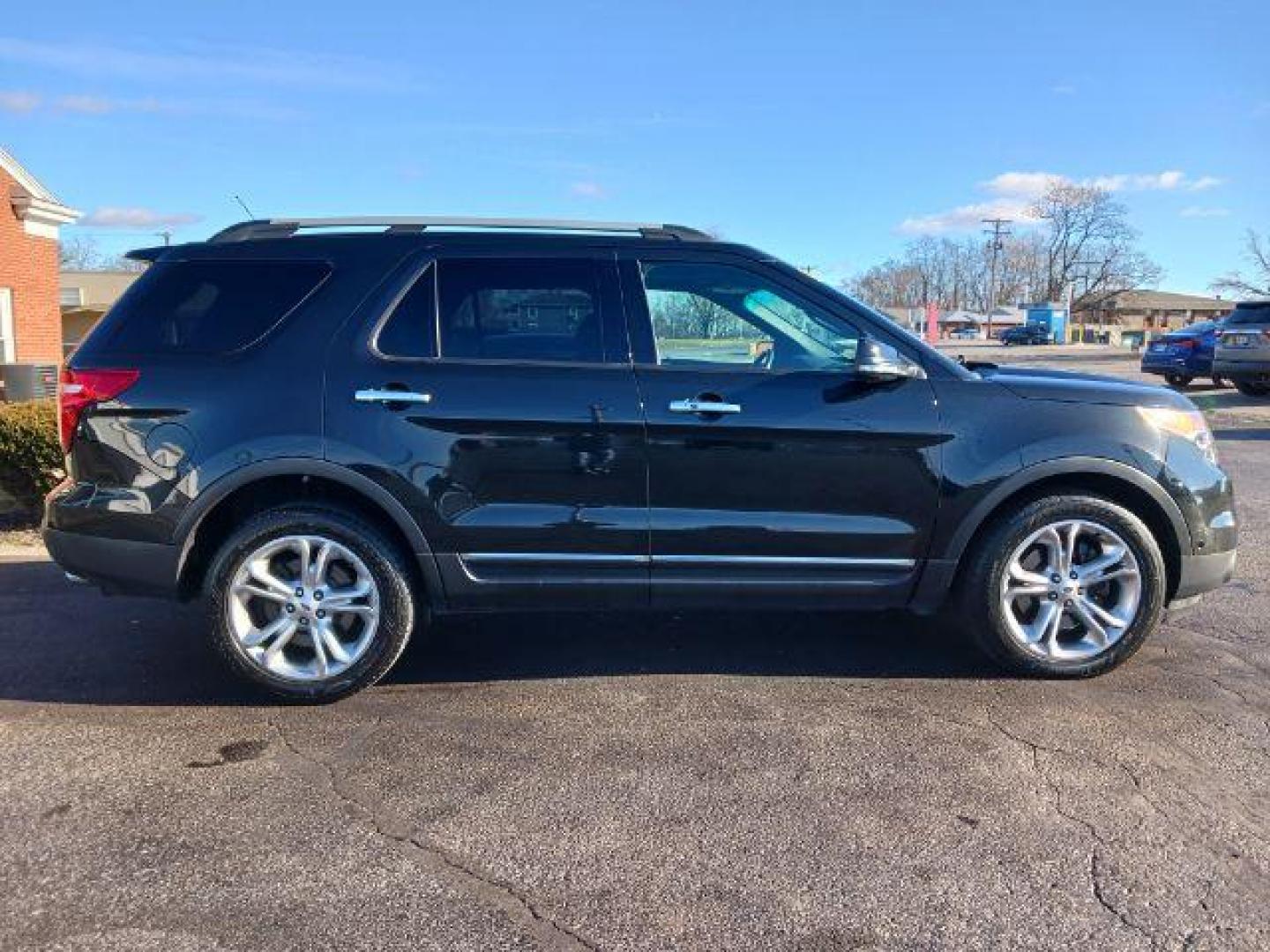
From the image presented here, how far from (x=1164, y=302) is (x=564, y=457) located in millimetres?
150577

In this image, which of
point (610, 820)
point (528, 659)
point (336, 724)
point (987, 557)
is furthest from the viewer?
point (528, 659)

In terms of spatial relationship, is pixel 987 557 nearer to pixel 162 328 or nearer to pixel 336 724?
pixel 336 724

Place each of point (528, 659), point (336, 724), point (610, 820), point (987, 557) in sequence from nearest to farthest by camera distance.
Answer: point (610, 820)
point (336, 724)
point (987, 557)
point (528, 659)

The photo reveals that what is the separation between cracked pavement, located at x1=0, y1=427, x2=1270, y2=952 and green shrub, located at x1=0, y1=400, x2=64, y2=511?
2.40m

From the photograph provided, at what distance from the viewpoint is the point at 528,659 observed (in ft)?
15.8

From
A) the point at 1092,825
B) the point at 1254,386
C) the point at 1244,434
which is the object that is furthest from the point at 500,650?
the point at 1254,386

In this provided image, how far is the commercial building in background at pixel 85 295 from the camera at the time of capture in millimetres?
41812

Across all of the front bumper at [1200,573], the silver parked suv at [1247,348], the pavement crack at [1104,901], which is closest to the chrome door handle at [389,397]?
the pavement crack at [1104,901]

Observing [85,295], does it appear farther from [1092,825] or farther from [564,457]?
[1092,825]

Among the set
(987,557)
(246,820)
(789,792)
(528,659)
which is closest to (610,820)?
(789,792)

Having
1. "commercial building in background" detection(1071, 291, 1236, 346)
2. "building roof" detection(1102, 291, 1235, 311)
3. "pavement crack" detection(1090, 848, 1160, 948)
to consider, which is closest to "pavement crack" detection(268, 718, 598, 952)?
"pavement crack" detection(1090, 848, 1160, 948)

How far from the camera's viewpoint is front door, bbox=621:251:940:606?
4.20 meters

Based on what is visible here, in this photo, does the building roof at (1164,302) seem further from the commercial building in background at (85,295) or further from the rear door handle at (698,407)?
the rear door handle at (698,407)

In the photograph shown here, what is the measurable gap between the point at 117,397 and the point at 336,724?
5.22 feet
